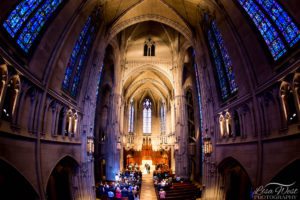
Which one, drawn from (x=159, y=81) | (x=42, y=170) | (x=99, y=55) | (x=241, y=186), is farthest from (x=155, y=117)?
(x=42, y=170)

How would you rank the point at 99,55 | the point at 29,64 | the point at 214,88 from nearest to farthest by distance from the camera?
the point at 29,64 < the point at 214,88 < the point at 99,55

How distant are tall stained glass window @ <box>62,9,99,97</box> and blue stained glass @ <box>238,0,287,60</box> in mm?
12433

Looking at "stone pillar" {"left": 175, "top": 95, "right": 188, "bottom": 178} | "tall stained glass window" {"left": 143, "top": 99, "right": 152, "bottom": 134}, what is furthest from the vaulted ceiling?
"tall stained glass window" {"left": 143, "top": 99, "right": 152, "bottom": 134}

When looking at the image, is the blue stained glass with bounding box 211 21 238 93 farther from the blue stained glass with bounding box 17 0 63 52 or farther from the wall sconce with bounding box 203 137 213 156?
the blue stained glass with bounding box 17 0 63 52

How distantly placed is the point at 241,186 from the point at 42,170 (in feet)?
45.8

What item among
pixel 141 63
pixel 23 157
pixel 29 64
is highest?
pixel 141 63

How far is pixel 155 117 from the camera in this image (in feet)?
157

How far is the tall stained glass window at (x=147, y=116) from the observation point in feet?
156

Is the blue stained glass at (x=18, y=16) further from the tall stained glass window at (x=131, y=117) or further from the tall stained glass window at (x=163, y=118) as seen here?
the tall stained glass window at (x=163, y=118)

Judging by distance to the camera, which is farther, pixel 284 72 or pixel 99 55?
pixel 99 55

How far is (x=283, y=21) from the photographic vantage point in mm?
9961

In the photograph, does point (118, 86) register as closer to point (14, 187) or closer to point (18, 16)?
point (18, 16)

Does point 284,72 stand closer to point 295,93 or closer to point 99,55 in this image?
point 295,93

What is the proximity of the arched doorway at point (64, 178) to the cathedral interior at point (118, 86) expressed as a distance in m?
0.08
